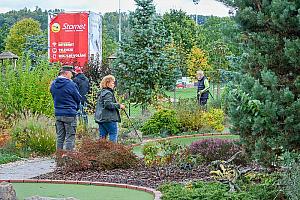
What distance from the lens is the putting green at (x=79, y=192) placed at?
28.9ft

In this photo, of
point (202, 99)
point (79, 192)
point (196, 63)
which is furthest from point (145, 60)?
point (196, 63)

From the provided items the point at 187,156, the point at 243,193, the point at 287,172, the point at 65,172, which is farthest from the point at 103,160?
the point at 287,172

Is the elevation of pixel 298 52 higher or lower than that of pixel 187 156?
higher

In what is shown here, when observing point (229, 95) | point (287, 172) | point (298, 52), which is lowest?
point (287, 172)

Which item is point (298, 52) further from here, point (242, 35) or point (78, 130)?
point (78, 130)

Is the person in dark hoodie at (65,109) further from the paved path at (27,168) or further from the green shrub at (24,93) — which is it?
the green shrub at (24,93)

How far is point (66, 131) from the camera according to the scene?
43.0ft

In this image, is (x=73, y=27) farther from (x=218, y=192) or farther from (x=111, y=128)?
(x=218, y=192)

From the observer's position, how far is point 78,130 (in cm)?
1672

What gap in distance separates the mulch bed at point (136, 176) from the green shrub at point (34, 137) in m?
2.95

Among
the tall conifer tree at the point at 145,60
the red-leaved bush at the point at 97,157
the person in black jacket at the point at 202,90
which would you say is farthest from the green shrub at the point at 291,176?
the tall conifer tree at the point at 145,60

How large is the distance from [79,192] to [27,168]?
365 cm

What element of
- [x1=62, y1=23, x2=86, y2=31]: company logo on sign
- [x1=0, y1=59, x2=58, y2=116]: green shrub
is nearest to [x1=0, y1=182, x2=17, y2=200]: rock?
[x1=0, y1=59, x2=58, y2=116]: green shrub

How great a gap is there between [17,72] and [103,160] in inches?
278
